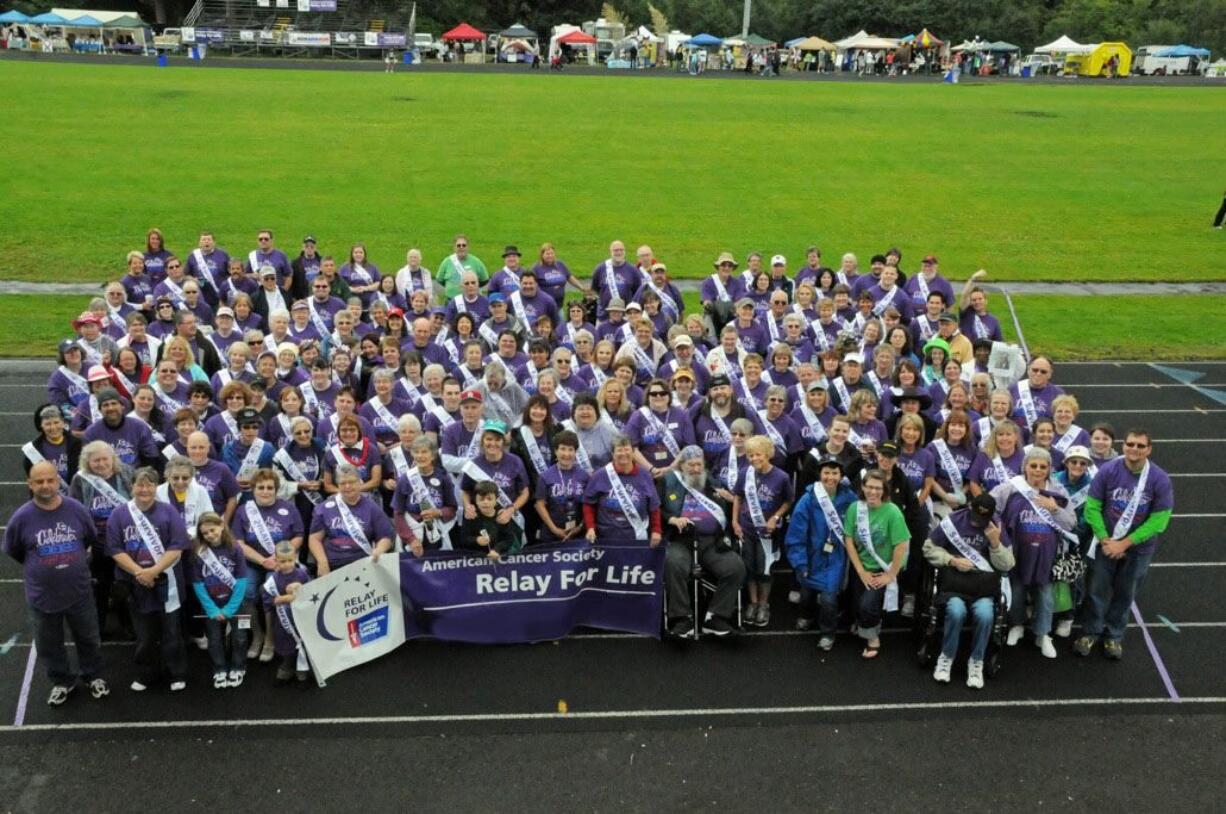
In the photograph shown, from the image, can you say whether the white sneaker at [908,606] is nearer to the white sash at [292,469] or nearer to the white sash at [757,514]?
the white sash at [757,514]

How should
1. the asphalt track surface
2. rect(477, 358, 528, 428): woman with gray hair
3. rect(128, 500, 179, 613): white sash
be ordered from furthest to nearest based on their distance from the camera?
1. rect(477, 358, 528, 428): woman with gray hair
2. rect(128, 500, 179, 613): white sash
3. the asphalt track surface

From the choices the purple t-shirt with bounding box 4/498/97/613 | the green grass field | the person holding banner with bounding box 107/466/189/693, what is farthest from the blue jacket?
the green grass field

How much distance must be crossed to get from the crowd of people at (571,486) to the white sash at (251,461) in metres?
0.02

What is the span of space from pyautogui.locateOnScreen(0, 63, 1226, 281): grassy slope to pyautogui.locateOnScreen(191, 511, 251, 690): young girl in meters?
15.6

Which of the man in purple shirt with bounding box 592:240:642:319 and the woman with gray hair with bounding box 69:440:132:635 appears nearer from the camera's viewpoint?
the woman with gray hair with bounding box 69:440:132:635

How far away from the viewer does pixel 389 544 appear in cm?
816

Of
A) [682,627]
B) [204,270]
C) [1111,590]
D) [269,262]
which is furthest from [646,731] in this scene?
[204,270]

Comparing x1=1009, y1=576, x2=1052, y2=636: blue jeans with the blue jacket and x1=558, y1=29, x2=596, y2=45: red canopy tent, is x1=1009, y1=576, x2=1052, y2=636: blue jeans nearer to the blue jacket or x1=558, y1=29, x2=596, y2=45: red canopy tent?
the blue jacket

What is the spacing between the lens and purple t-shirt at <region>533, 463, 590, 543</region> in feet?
28.7

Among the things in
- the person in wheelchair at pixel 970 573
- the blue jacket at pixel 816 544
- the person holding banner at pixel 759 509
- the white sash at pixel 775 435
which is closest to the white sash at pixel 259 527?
the person holding banner at pixel 759 509

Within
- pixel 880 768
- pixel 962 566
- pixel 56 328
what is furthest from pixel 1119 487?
pixel 56 328

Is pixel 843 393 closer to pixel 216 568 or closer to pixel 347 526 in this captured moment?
pixel 347 526

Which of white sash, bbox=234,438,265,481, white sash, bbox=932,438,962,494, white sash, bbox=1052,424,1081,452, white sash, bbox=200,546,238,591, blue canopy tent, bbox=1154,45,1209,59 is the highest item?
blue canopy tent, bbox=1154,45,1209,59

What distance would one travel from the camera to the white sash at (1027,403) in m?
9.95
